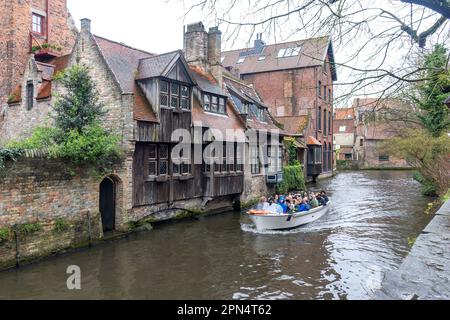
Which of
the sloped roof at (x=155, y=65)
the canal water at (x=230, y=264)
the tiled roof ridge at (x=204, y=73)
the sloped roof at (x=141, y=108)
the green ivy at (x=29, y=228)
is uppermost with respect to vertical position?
the tiled roof ridge at (x=204, y=73)

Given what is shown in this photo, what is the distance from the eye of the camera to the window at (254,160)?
23.5m

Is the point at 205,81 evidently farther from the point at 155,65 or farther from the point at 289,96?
the point at 289,96

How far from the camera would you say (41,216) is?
11.9 metres

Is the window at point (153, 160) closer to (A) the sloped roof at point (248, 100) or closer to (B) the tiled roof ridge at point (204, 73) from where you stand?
(B) the tiled roof ridge at point (204, 73)

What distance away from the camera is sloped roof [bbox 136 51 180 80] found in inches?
652

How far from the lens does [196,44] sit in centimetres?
2316

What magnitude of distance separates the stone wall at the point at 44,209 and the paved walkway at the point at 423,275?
10168 millimetres

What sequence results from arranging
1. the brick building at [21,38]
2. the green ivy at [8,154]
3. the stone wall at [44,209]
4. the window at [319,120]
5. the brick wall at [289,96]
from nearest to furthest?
the green ivy at [8,154], the stone wall at [44,209], the brick building at [21,38], the brick wall at [289,96], the window at [319,120]

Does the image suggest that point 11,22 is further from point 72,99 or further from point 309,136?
point 309,136

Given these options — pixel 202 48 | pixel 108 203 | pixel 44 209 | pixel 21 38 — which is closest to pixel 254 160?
pixel 202 48

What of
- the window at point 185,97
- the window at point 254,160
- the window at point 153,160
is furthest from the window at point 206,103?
the window at point 153,160

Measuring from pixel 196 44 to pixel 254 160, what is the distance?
8.02 meters

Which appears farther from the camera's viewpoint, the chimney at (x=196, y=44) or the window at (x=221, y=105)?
the chimney at (x=196, y=44)

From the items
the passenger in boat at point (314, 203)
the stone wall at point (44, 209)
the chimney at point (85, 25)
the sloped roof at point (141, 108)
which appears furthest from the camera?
the passenger in boat at point (314, 203)
